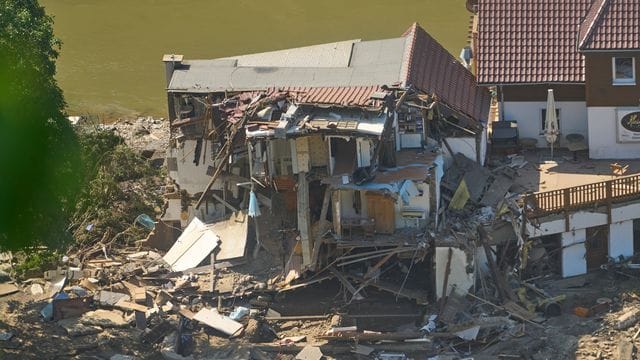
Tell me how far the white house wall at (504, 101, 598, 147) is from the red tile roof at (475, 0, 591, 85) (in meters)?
0.82

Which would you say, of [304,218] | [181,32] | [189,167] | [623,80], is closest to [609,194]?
[623,80]

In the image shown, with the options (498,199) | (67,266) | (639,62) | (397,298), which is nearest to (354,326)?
(397,298)

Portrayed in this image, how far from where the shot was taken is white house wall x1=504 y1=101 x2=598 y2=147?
4606 centimetres

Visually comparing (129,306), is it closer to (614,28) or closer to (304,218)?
(304,218)

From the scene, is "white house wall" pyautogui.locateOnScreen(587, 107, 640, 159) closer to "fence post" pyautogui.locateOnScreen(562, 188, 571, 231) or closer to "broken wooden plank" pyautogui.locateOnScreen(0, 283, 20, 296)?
"fence post" pyautogui.locateOnScreen(562, 188, 571, 231)

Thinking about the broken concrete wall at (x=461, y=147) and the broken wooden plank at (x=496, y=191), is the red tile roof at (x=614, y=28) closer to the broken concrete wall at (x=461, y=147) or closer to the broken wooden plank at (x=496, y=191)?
the broken concrete wall at (x=461, y=147)

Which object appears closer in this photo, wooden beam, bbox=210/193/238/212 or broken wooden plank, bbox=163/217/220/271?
broken wooden plank, bbox=163/217/220/271

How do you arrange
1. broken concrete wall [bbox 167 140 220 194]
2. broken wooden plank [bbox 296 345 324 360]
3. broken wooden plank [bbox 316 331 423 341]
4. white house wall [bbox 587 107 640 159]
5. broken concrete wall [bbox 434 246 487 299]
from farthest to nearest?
1. white house wall [bbox 587 107 640 159]
2. broken concrete wall [bbox 167 140 220 194]
3. broken concrete wall [bbox 434 246 487 299]
4. broken wooden plank [bbox 316 331 423 341]
5. broken wooden plank [bbox 296 345 324 360]

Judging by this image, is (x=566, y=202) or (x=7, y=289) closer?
(x=566, y=202)

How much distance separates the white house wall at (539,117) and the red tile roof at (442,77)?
33.8 inches

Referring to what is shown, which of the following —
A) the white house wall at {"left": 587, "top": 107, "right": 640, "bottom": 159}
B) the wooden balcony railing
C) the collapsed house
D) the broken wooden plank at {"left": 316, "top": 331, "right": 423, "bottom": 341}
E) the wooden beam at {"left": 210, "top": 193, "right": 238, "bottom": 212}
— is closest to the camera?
the broken wooden plank at {"left": 316, "top": 331, "right": 423, "bottom": 341}

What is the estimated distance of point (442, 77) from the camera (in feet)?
149

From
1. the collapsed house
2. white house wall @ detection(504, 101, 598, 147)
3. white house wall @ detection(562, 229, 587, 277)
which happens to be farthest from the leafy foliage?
white house wall @ detection(562, 229, 587, 277)

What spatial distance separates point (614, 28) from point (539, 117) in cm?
356
